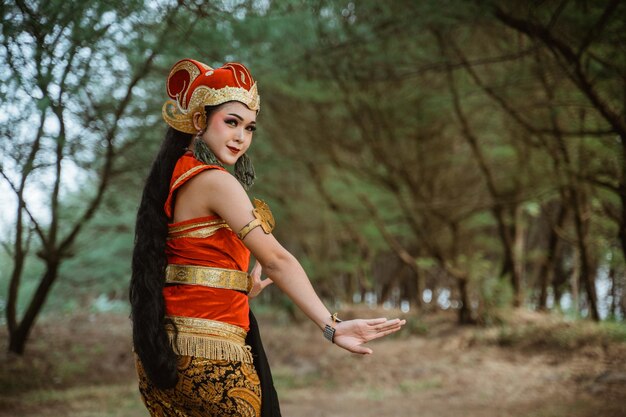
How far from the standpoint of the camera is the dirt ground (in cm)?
600

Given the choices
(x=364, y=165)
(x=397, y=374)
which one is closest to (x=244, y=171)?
(x=397, y=374)

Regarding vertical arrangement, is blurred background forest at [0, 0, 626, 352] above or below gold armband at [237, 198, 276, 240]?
above

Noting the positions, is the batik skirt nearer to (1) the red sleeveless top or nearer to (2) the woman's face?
(1) the red sleeveless top

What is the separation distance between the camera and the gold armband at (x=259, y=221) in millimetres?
1988

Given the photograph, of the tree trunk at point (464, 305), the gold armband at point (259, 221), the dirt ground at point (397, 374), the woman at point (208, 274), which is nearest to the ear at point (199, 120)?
the woman at point (208, 274)

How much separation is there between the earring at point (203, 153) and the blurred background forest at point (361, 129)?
171 centimetres

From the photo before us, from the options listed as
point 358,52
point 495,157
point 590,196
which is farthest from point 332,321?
point 495,157

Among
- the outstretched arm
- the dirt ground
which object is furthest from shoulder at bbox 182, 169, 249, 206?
the dirt ground

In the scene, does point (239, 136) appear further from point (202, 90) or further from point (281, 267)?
point (281, 267)

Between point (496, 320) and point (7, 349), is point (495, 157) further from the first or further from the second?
point (7, 349)

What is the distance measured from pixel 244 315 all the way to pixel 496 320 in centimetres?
908

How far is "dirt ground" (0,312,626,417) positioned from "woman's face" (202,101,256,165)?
4.29 m

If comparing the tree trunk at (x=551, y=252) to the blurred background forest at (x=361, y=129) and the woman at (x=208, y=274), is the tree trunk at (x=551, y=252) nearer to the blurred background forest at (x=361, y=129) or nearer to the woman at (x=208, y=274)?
the blurred background forest at (x=361, y=129)

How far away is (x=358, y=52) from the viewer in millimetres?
7844
